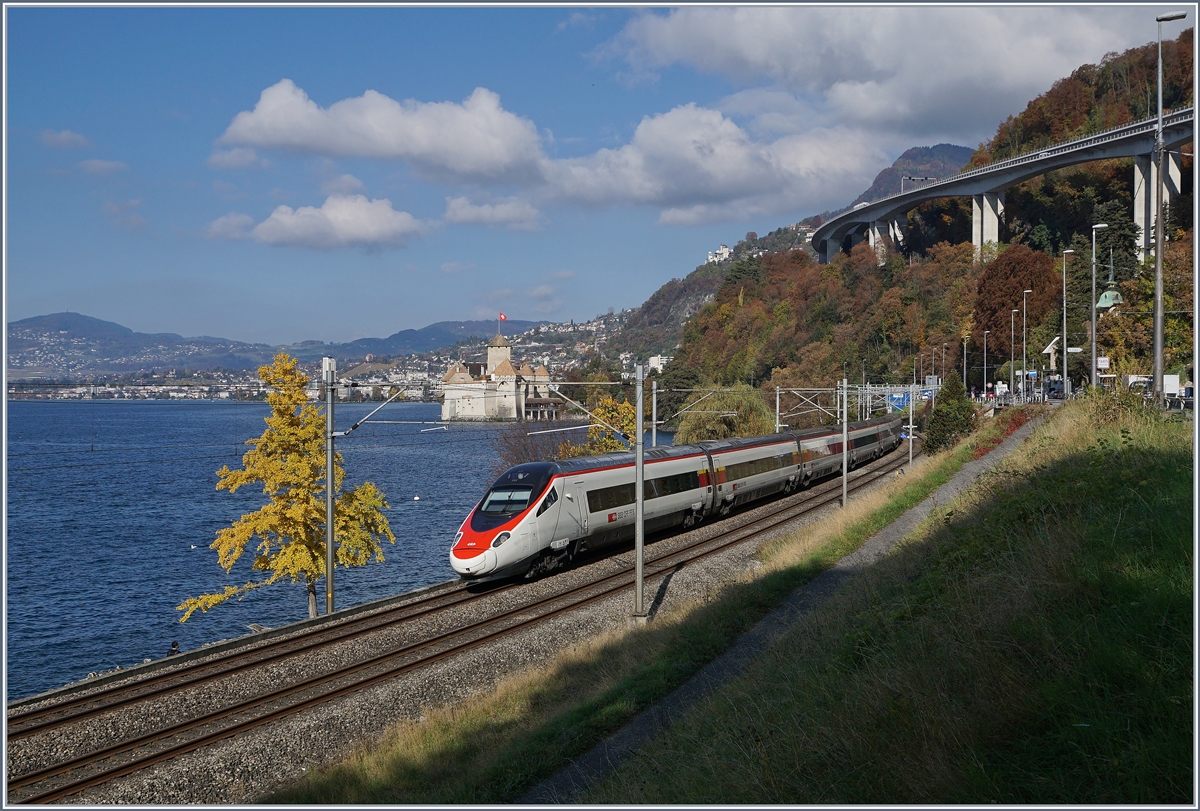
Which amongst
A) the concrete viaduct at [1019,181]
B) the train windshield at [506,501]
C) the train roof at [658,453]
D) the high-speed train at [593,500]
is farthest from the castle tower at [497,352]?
the train windshield at [506,501]

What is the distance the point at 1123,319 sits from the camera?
4069 centimetres

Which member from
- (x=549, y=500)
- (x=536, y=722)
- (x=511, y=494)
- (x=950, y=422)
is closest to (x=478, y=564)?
(x=511, y=494)

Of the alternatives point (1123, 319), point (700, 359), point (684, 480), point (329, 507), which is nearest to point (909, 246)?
point (700, 359)

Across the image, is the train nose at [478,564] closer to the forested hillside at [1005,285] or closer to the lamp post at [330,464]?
the lamp post at [330,464]

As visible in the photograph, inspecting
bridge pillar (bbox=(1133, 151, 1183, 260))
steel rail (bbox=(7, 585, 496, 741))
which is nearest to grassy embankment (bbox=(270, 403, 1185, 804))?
steel rail (bbox=(7, 585, 496, 741))

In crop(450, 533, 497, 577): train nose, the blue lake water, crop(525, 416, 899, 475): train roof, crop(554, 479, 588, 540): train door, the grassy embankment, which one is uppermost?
crop(525, 416, 899, 475): train roof

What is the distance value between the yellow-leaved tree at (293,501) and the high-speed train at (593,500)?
7099 mm

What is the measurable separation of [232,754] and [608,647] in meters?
6.65

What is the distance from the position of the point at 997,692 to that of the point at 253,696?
38.5 feet

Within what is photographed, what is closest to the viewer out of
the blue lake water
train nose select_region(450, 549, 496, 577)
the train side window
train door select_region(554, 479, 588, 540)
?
train nose select_region(450, 549, 496, 577)

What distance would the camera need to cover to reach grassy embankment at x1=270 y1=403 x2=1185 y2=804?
10.3 meters

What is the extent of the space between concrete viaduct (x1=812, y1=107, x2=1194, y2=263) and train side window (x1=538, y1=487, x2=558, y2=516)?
37.0 metres

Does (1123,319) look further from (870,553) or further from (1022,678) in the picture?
(1022,678)

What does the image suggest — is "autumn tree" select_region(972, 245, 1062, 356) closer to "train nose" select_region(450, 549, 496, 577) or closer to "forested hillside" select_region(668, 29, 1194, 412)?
"forested hillside" select_region(668, 29, 1194, 412)
